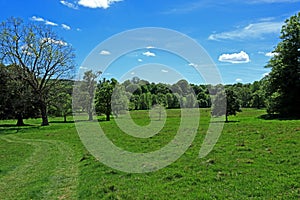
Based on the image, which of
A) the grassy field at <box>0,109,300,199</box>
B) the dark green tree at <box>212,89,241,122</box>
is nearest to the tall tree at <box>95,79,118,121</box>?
the dark green tree at <box>212,89,241,122</box>

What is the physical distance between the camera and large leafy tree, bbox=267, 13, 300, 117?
157ft

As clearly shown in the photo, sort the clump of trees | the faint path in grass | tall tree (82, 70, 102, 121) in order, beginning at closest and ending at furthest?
the faint path in grass → the clump of trees → tall tree (82, 70, 102, 121)

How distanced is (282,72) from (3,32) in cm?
4687

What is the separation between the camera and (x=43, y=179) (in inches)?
467

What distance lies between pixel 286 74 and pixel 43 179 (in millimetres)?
47190

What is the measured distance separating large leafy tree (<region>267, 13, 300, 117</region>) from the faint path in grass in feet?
139

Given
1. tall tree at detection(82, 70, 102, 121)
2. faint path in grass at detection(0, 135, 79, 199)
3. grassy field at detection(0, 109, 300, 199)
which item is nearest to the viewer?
grassy field at detection(0, 109, 300, 199)

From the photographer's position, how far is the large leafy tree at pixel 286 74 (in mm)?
47844

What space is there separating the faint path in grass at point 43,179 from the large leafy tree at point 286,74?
4230cm

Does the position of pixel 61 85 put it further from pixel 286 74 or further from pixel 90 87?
pixel 286 74

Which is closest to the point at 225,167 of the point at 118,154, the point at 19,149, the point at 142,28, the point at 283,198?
the point at 283,198

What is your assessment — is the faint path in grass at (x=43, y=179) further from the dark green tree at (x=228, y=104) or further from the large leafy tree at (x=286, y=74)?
the large leafy tree at (x=286, y=74)

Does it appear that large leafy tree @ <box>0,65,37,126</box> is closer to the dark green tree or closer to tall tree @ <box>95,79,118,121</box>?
tall tree @ <box>95,79,118,121</box>

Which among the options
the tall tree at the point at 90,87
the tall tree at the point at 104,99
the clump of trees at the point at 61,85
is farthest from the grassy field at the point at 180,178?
the tall tree at the point at 90,87
